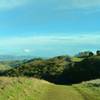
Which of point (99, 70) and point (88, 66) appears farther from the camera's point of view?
point (88, 66)

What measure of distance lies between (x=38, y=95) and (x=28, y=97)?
2.44 meters

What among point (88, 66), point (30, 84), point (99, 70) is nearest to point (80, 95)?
point (30, 84)

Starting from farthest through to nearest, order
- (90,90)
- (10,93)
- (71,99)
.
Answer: (90,90) → (71,99) → (10,93)

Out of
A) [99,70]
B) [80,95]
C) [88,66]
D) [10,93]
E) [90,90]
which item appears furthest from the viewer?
[88,66]

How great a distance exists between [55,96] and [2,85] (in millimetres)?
5679

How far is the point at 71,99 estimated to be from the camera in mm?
34500

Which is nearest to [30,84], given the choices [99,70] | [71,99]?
[71,99]

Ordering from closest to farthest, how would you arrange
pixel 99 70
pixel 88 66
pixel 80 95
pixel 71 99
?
pixel 71 99, pixel 80 95, pixel 99 70, pixel 88 66

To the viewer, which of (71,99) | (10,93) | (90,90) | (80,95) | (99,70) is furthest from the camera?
(99,70)

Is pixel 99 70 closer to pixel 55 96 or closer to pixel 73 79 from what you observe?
pixel 73 79

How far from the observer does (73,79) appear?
119 m

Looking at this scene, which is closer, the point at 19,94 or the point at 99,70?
the point at 19,94

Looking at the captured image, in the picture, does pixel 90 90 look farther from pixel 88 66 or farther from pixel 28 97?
pixel 88 66

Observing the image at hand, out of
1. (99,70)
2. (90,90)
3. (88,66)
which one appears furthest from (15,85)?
(88,66)
